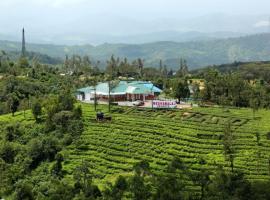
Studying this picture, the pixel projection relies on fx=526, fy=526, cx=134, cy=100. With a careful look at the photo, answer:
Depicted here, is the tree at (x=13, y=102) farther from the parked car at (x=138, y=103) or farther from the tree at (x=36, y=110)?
the parked car at (x=138, y=103)

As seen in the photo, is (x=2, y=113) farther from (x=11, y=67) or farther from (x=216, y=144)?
(x=216, y=144)

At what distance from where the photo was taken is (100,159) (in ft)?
177

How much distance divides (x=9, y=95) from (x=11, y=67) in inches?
1040

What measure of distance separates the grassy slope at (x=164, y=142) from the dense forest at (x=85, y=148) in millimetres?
290

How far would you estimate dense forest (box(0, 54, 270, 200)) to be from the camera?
4188cm

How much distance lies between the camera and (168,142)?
5681 centimetres

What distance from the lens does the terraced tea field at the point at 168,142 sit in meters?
51.1

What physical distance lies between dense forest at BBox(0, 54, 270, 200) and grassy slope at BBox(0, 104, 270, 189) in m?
0.29

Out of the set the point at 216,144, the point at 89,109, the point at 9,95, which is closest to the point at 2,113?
the point at 9,95

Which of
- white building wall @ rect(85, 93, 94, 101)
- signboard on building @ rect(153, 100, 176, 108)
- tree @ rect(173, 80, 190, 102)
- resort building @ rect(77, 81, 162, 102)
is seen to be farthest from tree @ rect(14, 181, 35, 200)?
white building wall @ rect(85, 93, 94, 101)

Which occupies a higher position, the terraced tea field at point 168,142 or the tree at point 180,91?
the tree at point 180,91

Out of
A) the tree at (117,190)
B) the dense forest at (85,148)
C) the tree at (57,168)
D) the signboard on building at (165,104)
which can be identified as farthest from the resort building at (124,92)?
the tree at (117,190)

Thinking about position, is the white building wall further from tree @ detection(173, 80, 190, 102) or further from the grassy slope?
the grassy slope

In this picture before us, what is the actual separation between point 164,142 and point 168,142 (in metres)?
0.44
